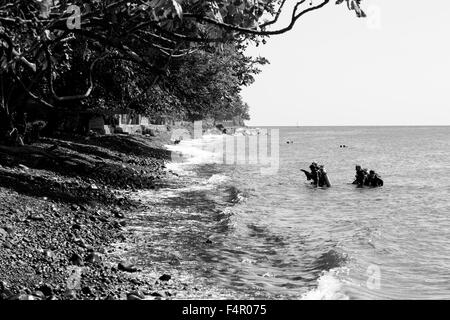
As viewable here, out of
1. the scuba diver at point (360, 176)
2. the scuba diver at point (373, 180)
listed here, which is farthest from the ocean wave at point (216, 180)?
the scuba diver at point (373, 180)

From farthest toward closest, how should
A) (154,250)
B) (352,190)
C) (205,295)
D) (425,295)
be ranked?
(352,190) → (154,250) → (425,295) → (205,295)

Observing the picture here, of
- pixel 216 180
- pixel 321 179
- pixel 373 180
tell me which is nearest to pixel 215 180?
pixel 216 180

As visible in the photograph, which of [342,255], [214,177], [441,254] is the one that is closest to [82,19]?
[342,255]

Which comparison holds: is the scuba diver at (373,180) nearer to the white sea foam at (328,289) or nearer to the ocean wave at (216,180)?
the ocean wave at (216,180)

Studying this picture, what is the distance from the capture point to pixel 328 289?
446 inches

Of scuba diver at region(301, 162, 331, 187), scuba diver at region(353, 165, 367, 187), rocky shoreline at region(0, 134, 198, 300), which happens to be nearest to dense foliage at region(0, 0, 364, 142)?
rocky shoreline at region(0, 134, 198, 300)

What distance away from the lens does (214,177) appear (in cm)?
3406

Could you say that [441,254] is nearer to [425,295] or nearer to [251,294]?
[425,295]

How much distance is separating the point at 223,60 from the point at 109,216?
11.2 meters

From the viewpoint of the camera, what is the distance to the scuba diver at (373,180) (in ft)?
111

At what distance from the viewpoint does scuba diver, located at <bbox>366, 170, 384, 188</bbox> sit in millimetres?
33722

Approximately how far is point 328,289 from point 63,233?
6240 mm

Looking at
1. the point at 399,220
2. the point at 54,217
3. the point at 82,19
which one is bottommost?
the point at 399,220

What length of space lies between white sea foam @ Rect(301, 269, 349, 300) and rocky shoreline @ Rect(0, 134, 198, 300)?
2.64 meters
